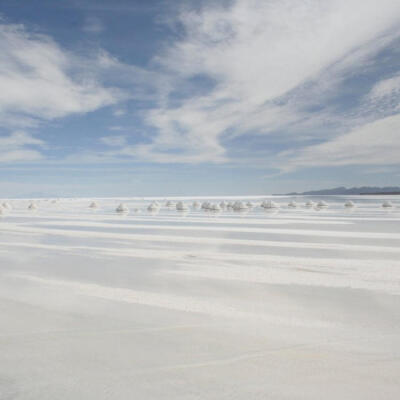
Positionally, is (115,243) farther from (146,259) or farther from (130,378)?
(130,378)

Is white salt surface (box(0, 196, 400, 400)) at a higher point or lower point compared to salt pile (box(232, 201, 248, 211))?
lower

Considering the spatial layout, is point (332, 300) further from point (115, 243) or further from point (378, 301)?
point (115, 243)

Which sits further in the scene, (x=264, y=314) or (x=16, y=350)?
(x=264, y=314)

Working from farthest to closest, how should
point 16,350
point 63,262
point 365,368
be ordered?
point 63,262 < point 16,350 < point 365,368

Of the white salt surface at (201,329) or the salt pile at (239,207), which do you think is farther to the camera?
the salt pile at (239,207)

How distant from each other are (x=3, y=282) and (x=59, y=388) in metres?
2.61

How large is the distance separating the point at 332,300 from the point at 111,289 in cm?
214

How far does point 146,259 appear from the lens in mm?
4969

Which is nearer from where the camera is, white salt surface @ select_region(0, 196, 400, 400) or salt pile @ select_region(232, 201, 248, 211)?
white salt surface @ select_region(0, 196, 400, 400)

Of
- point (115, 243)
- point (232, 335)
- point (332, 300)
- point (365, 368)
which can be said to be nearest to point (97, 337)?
point (232, 335)

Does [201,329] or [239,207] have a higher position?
[239,207]

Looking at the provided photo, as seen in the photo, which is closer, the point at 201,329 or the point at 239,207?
the point at 201,329

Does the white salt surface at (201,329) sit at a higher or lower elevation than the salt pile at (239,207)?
lower

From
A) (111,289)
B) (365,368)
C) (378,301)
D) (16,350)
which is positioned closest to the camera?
(365,368)
